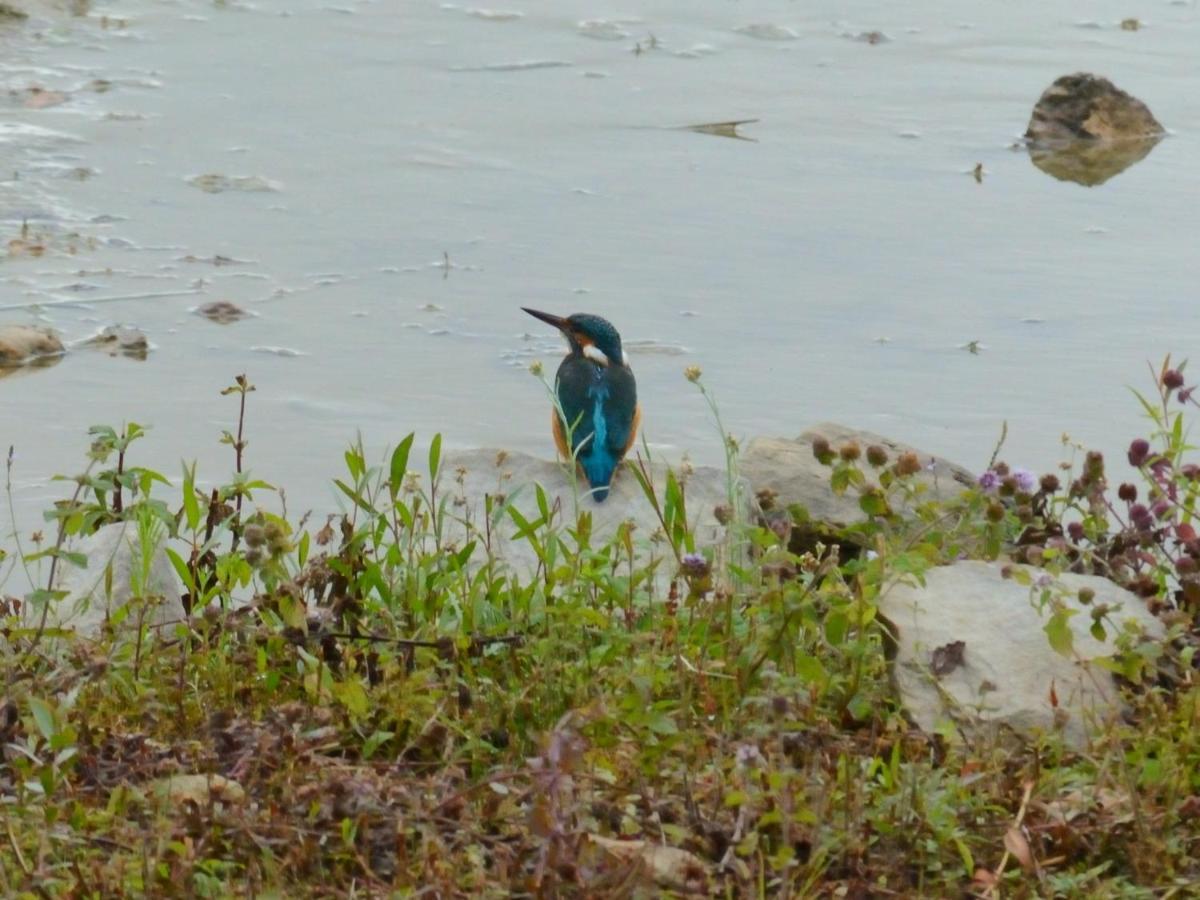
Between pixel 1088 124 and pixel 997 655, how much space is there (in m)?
5.70

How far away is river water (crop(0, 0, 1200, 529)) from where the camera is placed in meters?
6.26

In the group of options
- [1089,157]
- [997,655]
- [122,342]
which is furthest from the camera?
[1089,157]

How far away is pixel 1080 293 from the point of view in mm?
7277

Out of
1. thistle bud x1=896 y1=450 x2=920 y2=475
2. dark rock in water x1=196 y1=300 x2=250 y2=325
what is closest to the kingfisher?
thistle bud x1=896 y1=450 x2=920 y2=475

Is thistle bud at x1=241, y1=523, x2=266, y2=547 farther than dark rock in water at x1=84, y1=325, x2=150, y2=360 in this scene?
No

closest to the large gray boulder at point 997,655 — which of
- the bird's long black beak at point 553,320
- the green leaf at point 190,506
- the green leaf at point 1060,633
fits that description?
the green leaf at point 1060,633

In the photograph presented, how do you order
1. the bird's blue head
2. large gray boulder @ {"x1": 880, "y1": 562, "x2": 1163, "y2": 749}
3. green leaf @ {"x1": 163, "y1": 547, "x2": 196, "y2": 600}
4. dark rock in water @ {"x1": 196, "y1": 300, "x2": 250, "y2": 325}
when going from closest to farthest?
large gray boulder @ {"x1": 880, "y1": 562, "x2": 1163, "y2": 749}
green leaf @ {"x1": 163, "y1": 547, "x2": 196, "y2": 600}
the bird's blue head
dark rock in water @ {"x1": 196, "y1": 300, "x2": 250, "y2": 325}

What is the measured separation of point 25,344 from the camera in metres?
6.39

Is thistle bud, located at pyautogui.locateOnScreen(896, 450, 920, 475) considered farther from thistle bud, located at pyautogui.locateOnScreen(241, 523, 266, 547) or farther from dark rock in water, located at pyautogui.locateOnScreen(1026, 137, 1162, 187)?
dark rock in water, located at pyautogui.locateOnScreen(1026, 137, 1162, 187)

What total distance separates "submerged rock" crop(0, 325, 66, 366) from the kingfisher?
164 cm

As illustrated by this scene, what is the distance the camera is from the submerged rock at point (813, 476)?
541 centimetres

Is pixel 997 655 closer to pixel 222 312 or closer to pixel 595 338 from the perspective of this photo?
pixel 595 338

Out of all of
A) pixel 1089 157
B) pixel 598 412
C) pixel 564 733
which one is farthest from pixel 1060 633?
pixel 1089 157

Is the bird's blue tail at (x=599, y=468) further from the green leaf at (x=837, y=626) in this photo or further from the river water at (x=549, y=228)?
the green leaf at (x=837, y=626)
